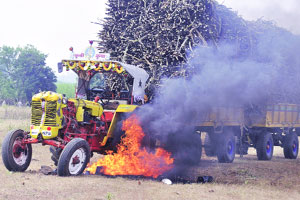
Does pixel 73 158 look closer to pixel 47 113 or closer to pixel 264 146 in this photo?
pixel 47 113

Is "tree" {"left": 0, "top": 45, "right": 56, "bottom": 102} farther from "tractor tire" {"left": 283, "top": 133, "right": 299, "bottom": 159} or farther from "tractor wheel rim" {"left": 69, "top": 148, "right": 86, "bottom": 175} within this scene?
"tractor wheel rim" {"left": 69, "top": 148, "right": 86, "bottom": 175}

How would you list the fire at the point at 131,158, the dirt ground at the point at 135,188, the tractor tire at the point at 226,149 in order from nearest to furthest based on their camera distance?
A: the dirt ground at the point at 135,188 < the fire at the point at 131,158 < the tractor tire at the point at 226,149

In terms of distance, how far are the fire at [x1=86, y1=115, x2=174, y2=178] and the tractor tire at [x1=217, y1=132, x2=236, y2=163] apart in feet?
13.4

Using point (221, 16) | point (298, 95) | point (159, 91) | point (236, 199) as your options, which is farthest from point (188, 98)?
point (298, 95)

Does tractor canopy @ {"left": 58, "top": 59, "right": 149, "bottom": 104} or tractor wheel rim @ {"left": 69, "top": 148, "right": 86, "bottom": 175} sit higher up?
tractor canopy @ {"left": 58, "top": 59, "right": 149, "bottom": 104}

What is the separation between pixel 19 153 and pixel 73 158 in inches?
55.3

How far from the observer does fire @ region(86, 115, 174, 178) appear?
360 inches

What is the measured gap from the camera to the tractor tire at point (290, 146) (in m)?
16.1

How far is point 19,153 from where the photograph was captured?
8680 mm

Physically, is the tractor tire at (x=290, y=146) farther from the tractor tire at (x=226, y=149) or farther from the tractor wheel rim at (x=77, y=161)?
the tractor wheel rim at (x=77, y=161)

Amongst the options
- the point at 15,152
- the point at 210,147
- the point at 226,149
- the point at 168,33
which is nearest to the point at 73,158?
the point at 15,152

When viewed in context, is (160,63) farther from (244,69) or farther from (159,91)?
(244,69)

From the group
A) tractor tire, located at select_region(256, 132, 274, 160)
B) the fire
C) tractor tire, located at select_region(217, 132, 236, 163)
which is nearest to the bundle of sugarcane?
tractor tire, located at select_region(217, 132, 236, 163)

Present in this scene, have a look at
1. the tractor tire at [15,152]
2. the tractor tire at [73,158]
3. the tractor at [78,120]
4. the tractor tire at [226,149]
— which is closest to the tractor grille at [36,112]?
the tractor at [78,120]
